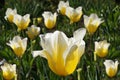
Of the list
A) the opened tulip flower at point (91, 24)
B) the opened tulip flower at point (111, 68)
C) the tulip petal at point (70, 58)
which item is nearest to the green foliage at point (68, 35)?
the opened tulip flower at point (111, 68)

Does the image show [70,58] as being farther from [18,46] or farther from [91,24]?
[91,24]

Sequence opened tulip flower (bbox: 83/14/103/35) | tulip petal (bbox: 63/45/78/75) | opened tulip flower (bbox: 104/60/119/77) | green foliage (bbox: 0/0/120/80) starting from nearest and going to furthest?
tulip petal (bbox: 63/45/78/75)
opened tulip flower (bbox: 104/60/119/77)
green foliage (bbox: 0/0/120/80)
opened tulip flower (bbox: 83/14/103/35)

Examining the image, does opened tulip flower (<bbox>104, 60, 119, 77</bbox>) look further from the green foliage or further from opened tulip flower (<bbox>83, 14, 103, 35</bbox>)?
opened tulip flower (<bbox>83, 14, 103, 35</bbox>)

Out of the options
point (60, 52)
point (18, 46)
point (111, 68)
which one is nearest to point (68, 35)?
point (18, 46)

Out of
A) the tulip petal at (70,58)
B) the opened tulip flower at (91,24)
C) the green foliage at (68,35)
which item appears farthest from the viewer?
the opened tulip flower at (91,24)

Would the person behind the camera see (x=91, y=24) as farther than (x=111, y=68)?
Yes

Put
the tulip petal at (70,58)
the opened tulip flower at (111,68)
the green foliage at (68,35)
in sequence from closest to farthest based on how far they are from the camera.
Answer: the tulip petal at (70,58)
the opened tulip flower at (111,68)
the green foliage at (68,35)

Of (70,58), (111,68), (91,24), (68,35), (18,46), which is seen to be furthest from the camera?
(68,35)

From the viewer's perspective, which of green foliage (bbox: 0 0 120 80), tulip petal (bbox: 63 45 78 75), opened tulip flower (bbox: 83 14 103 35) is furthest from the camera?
opened tulip flower (bbox: 83 14 103 35)

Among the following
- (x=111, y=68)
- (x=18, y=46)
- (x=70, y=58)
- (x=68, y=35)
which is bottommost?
(x=111, y=68)

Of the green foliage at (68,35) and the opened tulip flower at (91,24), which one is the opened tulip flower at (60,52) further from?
the opened tulip flower at (91,24)

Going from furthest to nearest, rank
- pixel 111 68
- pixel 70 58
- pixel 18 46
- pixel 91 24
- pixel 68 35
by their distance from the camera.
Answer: pixel 68 35
pixel 91 24
pixel 18 46
pixel 111 68
pixel 70 58

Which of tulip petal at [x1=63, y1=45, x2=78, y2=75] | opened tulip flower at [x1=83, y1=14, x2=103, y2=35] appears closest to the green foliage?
opened tulip flower at [x1=83, y1=14, x2=103, y2=35]

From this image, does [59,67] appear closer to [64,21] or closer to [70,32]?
[70,32]
